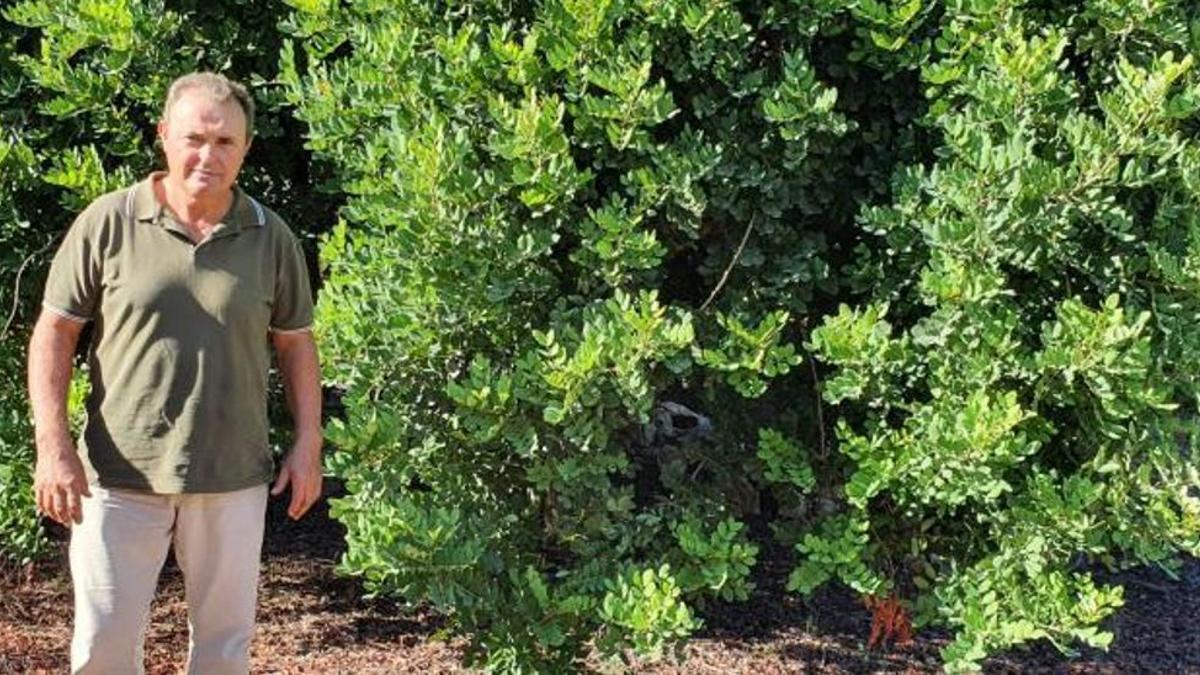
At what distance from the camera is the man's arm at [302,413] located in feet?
11.4

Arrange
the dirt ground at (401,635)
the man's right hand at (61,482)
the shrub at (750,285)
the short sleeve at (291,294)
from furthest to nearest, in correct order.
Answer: the dirt ground at (401,635)
the shrub at (750,285)
the short sleeve at (291,294)
the man's right hand at (61,482)

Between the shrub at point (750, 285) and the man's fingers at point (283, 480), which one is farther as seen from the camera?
the shrub at point (750, 285)

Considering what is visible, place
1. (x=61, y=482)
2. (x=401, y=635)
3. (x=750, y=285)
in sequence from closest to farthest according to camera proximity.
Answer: (x=61, y=482), (x=750, y=285), (x=401, y=635)

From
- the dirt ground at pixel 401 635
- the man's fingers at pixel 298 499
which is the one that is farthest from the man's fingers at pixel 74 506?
the dirt ground at pixel 401 635

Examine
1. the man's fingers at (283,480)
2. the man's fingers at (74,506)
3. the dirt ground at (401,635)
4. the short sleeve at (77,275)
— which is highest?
the short sleeve at (77,275)

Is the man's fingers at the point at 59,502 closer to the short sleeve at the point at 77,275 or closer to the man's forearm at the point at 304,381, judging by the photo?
the short sleeve at the point at 77,275

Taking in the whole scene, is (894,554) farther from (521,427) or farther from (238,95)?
(238,95)

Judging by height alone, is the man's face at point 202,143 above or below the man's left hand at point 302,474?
above

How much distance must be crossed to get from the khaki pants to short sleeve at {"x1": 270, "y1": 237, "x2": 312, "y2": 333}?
399 mm

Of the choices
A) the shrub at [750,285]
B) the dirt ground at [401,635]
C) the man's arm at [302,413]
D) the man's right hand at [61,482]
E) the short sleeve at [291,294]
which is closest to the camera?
the man's right hand at [61,482]

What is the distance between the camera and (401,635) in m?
5.17

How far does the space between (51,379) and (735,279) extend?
6.22 feet

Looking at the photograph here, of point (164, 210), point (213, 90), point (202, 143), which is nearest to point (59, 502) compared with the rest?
point (164, 210)

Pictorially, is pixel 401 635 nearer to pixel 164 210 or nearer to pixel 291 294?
pixel 291 294
